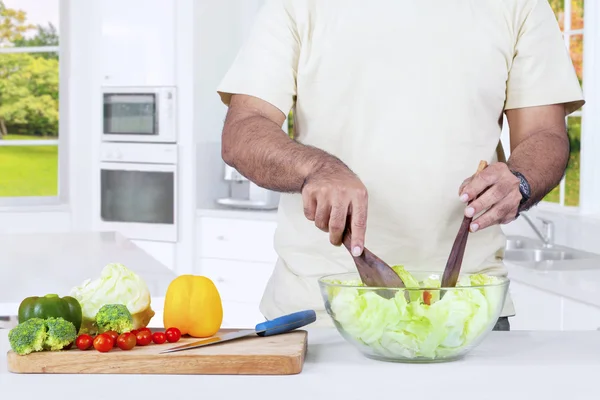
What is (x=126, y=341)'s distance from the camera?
4.27 feet

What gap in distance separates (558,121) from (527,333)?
0.53m

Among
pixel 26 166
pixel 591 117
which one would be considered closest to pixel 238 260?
pixel 26 166

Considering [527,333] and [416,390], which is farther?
[527,333]

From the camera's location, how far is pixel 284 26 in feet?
5.94

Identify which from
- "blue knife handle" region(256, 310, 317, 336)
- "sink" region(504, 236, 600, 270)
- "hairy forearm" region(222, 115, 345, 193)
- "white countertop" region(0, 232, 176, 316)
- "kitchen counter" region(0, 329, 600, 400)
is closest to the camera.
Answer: "kitchen counter" region(0, 329, 600, 400)

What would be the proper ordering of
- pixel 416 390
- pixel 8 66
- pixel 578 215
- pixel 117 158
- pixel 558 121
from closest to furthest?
pixel 416 390, pixel 558 121, pixel 578 215, pixel 117 158, pixel 8 66

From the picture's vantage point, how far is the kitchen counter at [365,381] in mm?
1178

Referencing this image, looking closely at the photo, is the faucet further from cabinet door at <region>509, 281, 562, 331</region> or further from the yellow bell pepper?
the yellow bell pepper

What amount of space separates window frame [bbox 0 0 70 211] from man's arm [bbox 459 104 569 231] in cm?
396

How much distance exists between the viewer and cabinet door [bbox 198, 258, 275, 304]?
15.8 ft

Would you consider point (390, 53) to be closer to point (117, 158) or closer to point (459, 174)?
point (459, 174)

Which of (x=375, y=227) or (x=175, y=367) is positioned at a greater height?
(x=375, y=227)

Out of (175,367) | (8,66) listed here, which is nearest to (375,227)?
(175,367)

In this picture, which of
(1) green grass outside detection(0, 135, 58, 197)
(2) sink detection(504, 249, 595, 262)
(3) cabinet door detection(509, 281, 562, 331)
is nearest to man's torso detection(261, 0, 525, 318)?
(3) cabinet door detection(509, 281, 562, 331)
